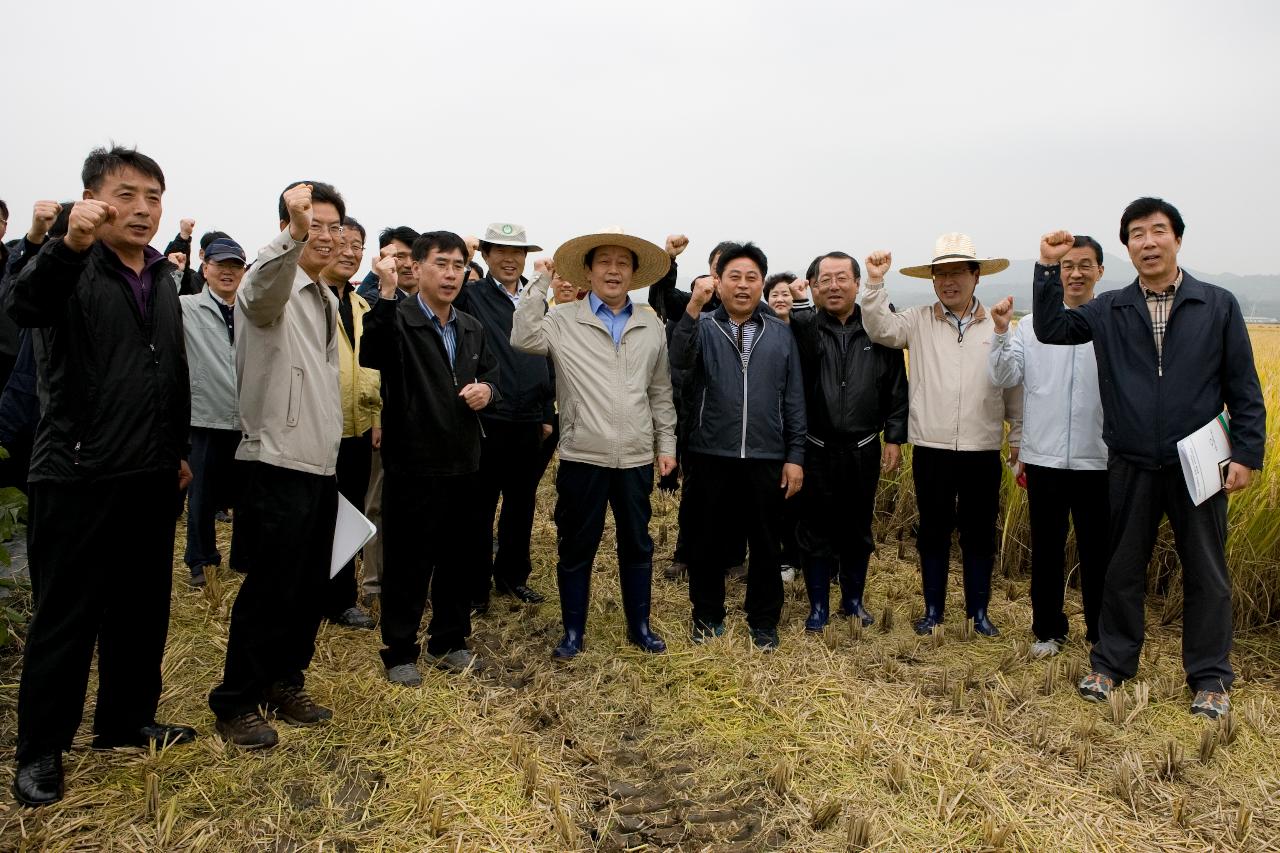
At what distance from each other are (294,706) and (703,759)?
183cm

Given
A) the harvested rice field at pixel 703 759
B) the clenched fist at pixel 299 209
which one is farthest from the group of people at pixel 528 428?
the harvested rice field at pixel 703 759

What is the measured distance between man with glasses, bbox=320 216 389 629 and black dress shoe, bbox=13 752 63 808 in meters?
1.67

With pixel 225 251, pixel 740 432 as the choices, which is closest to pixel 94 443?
pixel 225 251

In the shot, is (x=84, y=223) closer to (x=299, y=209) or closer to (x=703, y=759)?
(x=299, y=209)

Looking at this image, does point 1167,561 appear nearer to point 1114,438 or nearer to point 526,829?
point 1114,438

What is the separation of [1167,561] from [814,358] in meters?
2.74

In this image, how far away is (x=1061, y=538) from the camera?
4395 millimetres

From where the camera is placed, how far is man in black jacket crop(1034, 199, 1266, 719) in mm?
3740

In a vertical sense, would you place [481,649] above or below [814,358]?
below

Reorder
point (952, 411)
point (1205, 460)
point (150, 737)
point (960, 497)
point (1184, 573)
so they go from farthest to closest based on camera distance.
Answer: point (960, 497)
point (952, 411)
point (1184, 573)
point (1205, 460)
point (150, 737)

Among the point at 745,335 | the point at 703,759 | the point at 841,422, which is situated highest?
the point at 745,335

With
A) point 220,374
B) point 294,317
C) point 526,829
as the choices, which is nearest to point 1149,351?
point 526,829

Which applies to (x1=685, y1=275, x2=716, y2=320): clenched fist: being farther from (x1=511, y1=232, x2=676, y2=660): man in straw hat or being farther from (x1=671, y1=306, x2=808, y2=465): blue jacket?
(x1=511, y1=232, x2=676, y2=660): man in straw hat

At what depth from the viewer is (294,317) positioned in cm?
325
